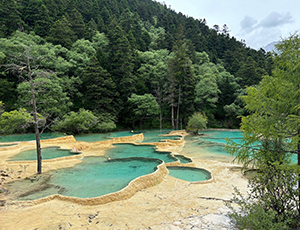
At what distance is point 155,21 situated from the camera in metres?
61.2

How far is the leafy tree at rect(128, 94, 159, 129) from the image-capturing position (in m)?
29.7

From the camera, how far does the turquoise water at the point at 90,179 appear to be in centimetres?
688

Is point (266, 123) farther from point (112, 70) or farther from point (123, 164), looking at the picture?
point (112, 70)

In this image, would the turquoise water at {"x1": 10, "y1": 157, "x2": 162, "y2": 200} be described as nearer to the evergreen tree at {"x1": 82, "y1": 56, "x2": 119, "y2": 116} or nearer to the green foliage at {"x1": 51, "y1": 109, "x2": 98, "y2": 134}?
the green foliage at {"x1": 51, "y1": 109, "x2": 98, "y2": 134}

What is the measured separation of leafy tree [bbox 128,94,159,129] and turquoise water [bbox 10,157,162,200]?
18.3m

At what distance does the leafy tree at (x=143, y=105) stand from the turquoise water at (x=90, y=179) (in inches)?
719

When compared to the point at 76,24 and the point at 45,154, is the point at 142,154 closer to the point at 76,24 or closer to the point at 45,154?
the point at 45,154

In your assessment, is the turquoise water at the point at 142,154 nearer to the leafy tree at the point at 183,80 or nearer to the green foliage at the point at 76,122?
the green foliage at the point at 76,122

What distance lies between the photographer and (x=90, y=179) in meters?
8.38

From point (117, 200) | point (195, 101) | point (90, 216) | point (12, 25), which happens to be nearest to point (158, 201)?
point (117, 200)

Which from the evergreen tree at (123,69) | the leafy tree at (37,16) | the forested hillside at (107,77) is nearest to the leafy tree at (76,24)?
the forested hillside at (107,77)

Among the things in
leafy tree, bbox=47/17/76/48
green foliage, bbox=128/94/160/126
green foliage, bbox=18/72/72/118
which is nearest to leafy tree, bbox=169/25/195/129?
green foliage, bbox=128/94/160/126

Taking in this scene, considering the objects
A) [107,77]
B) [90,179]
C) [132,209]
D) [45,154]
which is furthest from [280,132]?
[107,77]

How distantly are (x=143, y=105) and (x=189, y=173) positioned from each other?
20.4m
